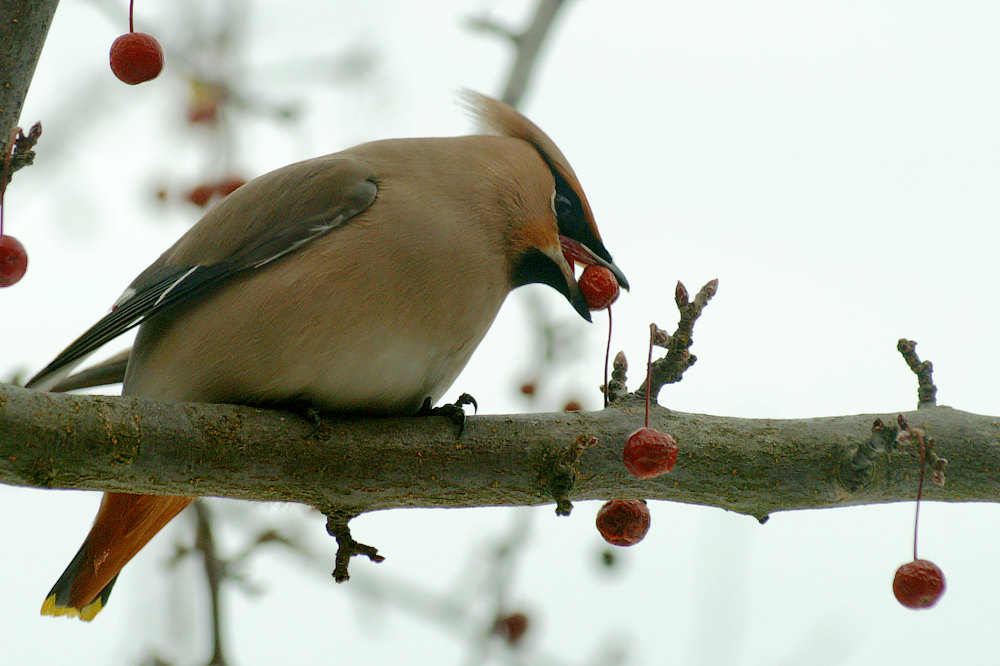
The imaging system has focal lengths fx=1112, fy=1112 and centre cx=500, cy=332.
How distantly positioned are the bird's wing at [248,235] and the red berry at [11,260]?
0.38 m

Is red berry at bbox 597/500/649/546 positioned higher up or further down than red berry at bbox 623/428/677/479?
further down

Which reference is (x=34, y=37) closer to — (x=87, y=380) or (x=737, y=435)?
(x=87, y=380)

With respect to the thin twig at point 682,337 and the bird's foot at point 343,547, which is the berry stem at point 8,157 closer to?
the bird's foot at point 343,547

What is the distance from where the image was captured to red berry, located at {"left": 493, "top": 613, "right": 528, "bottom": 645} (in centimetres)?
351

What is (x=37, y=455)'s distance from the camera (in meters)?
1.94

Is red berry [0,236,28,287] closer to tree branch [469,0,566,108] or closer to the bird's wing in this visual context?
the bird's wing

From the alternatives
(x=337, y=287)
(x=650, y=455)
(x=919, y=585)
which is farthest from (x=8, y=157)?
(x=919, y=585)

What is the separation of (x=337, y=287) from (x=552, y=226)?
69 centimetres

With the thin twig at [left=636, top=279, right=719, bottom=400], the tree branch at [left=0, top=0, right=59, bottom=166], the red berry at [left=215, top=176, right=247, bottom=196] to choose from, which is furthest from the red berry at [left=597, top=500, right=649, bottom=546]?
the red berry at [left=215, top=176, right=247, bottom=196]

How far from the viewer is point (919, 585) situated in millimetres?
2236

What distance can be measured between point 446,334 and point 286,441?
503 mm

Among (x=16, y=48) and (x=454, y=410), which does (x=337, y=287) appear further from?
(x=16, y=48)

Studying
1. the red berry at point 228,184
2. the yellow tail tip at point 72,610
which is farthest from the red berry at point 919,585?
the red berry at point 228,184

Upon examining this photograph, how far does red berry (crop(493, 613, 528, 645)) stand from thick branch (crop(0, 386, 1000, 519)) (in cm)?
121
